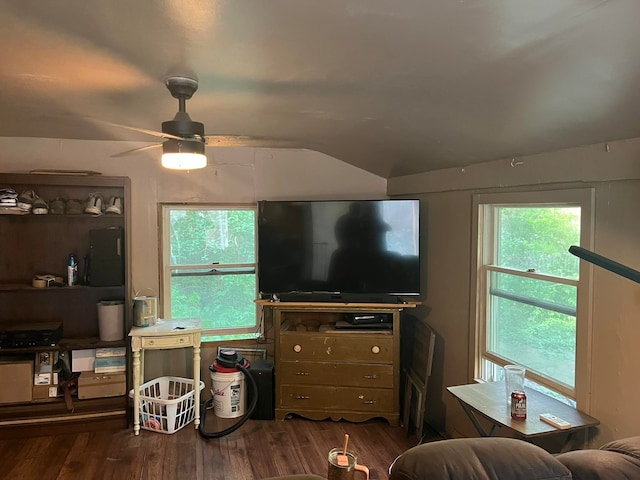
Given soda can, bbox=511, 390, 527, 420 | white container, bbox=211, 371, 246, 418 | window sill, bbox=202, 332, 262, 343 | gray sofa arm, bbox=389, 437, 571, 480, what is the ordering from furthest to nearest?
1. window sill, bbox=202, 332, 262, 343
2. white container, bbox=211, 371, 246, 418
3. soda can, bbox=511, 390, 527, 420
4. gray sofa arm, bbox=389, 437, 571, 480

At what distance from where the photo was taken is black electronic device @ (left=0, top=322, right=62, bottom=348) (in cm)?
358

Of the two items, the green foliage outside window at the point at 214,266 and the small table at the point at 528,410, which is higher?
the green foliage outside window at the point at 214,266

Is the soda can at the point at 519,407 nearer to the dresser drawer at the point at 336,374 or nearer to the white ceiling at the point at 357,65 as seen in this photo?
the white ceiling at the point at 357,65

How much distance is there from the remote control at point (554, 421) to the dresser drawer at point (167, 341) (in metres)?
2.46

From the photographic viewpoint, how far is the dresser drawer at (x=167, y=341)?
145 inches

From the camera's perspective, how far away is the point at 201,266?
425cm

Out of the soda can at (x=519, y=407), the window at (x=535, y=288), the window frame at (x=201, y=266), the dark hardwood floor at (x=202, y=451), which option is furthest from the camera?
the window frame at (x=201, y=266)

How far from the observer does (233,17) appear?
5.52ft

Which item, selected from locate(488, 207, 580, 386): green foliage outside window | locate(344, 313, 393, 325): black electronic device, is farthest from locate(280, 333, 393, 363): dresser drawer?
locate(488, 207, 580, 386): green foliage outside window

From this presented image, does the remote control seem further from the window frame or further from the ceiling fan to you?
the window frame

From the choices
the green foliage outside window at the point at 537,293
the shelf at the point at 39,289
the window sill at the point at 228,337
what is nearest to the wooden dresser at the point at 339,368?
the window sill at the point at 228,337

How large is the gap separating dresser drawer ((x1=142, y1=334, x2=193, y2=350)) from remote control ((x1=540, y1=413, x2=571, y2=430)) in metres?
2.46

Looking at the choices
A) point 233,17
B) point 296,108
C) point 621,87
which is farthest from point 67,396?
point 621,87

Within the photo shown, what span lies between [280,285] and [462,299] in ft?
4.56
